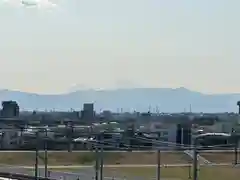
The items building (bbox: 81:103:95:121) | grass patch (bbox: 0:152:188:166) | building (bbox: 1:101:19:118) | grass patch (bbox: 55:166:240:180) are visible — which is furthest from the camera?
building (bbox: 81:103:95:121)

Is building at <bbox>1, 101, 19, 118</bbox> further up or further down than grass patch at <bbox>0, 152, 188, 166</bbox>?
further up

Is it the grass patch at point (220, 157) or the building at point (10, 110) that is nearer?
the grass patch at point (220, 157)


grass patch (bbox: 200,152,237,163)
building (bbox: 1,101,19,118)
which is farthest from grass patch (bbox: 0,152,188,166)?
building (bbox: 1,101,19,118)

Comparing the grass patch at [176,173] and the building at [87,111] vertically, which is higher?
the building at [87,111]

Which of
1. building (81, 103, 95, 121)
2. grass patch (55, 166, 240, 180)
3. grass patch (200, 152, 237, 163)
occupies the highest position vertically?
building (81, 103, 95, 121)

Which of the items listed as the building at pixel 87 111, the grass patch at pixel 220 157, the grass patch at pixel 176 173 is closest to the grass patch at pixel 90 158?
the grass patch at pixel 220 157

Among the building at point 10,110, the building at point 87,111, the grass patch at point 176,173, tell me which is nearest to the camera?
the grass patch at point 176,173

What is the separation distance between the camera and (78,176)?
767 inches

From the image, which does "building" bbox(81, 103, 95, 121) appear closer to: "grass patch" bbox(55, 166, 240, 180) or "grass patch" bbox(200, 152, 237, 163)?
"grass patch" bbox(200, 152, 237, 163)

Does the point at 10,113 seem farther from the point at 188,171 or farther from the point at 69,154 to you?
the point at 188,171

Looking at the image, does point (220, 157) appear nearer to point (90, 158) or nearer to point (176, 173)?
point (90, 158)

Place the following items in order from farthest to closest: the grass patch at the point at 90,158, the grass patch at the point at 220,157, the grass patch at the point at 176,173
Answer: the grass patch at the point at 90,158 → the grass patch at the point at 220,157 → the grass patch at the point at 176,173

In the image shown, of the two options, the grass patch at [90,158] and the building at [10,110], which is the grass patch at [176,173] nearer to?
the grass patch at [90,158]

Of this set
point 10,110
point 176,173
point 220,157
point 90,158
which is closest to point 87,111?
point 10,110
